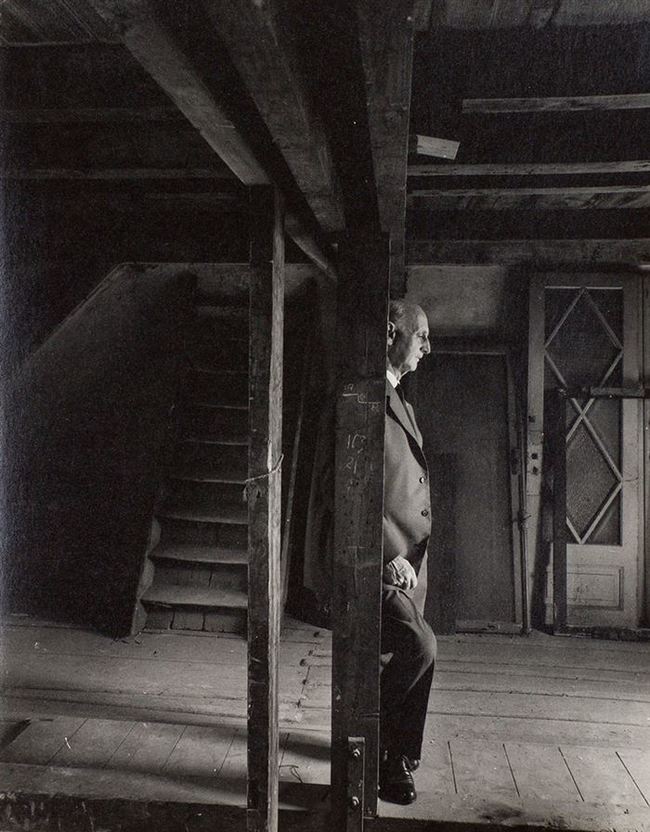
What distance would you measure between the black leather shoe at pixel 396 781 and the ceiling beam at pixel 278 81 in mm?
2221

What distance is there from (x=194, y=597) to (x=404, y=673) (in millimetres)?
2454

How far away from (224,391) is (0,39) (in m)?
3.65

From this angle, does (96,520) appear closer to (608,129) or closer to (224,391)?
(224,391)

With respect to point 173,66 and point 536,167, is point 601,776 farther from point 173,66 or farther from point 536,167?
point 173,66

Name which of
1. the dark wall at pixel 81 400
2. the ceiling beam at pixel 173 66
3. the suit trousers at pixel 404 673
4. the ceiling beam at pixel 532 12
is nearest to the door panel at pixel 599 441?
the suit trousers at pixel 404 673

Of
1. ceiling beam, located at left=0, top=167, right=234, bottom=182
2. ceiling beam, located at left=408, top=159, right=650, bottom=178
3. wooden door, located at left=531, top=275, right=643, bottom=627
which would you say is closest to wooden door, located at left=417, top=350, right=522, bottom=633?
wooden door, located at left=531, top=275, right=643, bottom=627

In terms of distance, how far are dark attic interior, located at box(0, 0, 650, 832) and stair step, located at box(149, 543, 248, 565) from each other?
3cm

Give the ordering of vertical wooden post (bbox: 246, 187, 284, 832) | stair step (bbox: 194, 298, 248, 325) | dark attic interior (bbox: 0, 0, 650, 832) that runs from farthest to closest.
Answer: stair step (bbox: 194, 298, 248, 325)
vertical wooden post (bbox: 246, 187, 284, 832)
dark attic interior (bbox: 0, 0, 650, 832)

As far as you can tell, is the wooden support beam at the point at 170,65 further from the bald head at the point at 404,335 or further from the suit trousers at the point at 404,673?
the suit trousers at the point at 404,673

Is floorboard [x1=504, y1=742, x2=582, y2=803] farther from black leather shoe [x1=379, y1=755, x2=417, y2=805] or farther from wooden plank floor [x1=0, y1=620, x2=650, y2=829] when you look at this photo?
black leather shoe [x1=379, y1=755, x2=417, y2=805]

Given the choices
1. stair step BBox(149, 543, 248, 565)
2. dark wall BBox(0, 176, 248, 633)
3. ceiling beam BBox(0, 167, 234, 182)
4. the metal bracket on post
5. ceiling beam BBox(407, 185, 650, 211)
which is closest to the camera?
the metal bracket on post

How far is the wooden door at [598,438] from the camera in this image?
509 cm

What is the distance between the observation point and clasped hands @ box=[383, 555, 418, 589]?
2814mm

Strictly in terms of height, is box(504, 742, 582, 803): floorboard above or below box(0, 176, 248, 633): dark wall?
below
